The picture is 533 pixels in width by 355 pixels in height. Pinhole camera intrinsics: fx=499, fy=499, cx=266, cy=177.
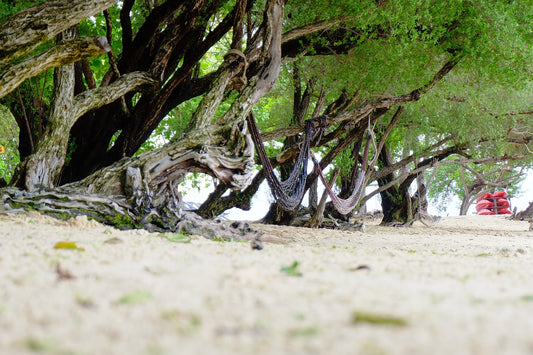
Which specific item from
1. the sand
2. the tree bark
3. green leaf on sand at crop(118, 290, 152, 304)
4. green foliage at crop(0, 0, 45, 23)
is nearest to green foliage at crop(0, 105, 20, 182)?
green foliage at crop(0, 0, 45, 23)

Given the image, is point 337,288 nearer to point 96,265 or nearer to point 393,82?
point 96,265

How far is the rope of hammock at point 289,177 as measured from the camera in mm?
5988

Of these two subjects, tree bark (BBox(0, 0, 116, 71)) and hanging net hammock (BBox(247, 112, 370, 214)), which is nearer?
tree bark (BBox(0, 0, 116, 71))

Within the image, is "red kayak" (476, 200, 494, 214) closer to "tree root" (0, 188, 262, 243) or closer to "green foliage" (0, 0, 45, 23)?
"tree root" (0, 188, 262, 243)

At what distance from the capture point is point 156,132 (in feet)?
32.2

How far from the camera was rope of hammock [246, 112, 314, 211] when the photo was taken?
19.6 ft

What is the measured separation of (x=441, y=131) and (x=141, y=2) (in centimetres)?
710

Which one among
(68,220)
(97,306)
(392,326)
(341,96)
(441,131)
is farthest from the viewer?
(441,131)

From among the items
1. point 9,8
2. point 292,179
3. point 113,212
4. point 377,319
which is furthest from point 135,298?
point 292,179

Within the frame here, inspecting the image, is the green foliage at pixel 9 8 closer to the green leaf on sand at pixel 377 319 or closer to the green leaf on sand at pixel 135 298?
the green leaf on sand at pixel 135 298

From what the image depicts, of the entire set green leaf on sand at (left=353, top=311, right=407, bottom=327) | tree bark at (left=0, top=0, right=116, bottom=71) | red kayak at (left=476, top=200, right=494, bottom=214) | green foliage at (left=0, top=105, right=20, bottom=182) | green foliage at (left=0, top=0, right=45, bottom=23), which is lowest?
green leaf on sand at (left=353, top=311, right=407, bottom=327)

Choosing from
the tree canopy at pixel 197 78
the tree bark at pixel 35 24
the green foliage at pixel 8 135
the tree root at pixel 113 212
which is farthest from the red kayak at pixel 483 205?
the tree bark at pixel 35 24

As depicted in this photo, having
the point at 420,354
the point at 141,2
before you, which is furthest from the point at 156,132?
the point at 420,354

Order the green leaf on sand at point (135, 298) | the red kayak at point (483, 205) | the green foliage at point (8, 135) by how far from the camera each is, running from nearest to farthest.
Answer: the green leaf on sand at point (135, 298), the green foliage at point (8, 135), the red kayak at point (483, 205)
